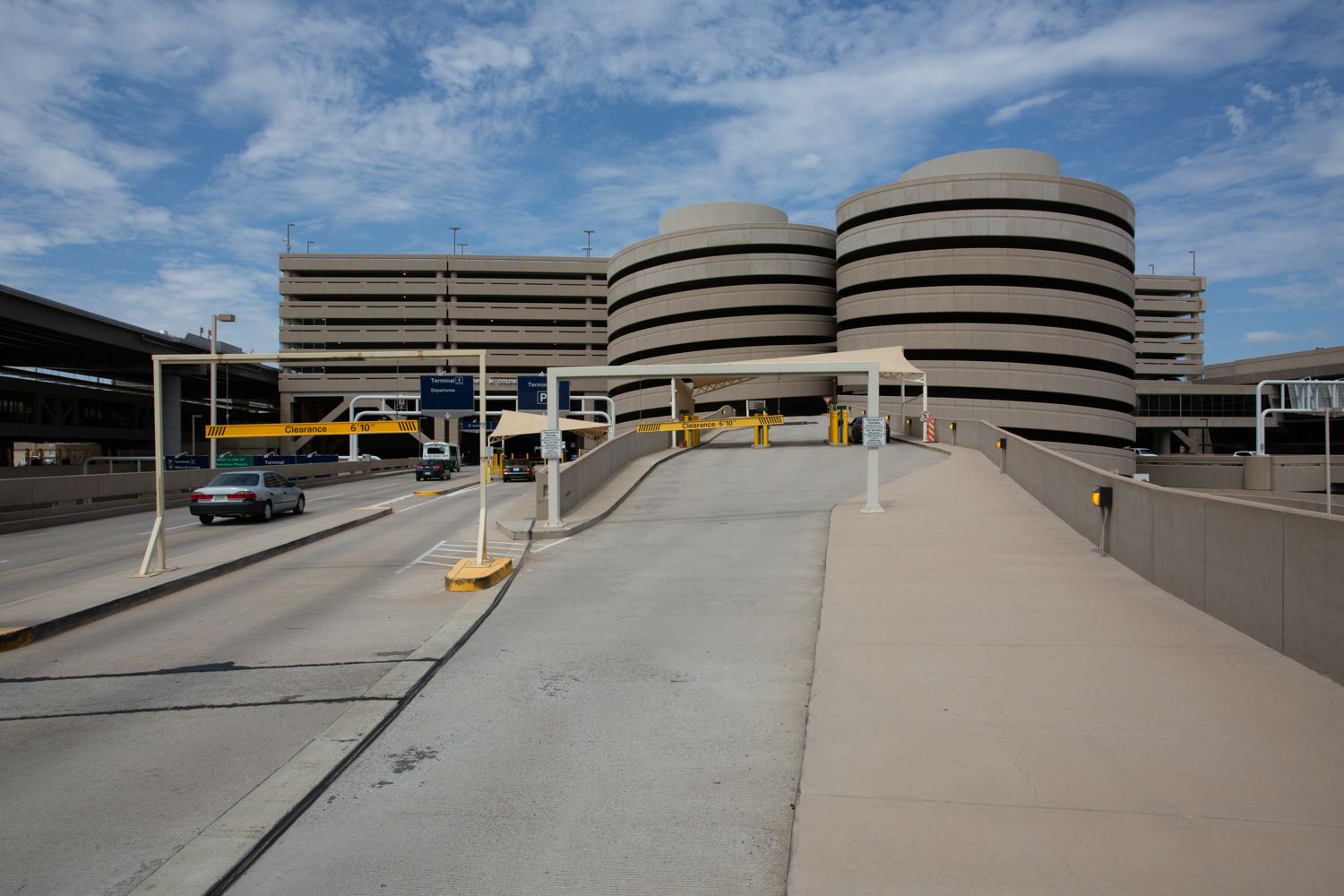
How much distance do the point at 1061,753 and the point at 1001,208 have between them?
237 ft

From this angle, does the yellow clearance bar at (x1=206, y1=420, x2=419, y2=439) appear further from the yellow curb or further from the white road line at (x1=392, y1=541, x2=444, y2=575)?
the yellow curb

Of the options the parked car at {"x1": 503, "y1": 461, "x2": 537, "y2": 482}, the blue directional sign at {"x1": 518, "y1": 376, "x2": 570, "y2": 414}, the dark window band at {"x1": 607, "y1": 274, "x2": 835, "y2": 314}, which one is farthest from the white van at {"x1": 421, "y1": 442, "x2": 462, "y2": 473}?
the dark window band at {"x1": 607, "y1": 274, "x2": 835, "y2": 314}

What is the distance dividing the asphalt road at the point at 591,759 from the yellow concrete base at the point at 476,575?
75 centimetres

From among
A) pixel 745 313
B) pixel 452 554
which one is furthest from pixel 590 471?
pixel 745 313

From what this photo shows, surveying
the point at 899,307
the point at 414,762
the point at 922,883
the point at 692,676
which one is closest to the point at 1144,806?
the point at 922,883

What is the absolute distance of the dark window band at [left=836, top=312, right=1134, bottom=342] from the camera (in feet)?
231

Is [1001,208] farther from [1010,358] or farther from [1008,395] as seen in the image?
[1008,395]

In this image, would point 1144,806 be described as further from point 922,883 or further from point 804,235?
point 804,235

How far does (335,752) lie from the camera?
19.5 feet

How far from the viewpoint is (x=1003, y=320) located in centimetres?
7062

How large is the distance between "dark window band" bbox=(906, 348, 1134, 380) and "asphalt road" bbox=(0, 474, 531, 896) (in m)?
61.8

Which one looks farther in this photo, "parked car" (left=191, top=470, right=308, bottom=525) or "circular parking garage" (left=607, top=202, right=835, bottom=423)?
"circular parking garage" (left=607, top=202, right=835, bottom=423)

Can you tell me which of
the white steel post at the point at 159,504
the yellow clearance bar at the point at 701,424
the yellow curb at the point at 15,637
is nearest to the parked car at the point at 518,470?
the yellow clearance bar at the point at 701,424

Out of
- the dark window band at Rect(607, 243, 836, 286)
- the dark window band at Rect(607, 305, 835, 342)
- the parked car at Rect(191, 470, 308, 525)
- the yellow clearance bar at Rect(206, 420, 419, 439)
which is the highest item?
the dark window band at Rect(607, 243, 836, 286)
